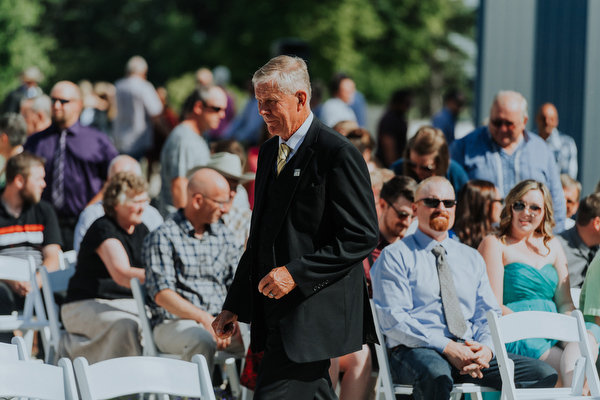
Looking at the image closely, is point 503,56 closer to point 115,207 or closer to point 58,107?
point 58,107

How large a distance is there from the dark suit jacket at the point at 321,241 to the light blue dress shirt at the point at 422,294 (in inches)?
44.4

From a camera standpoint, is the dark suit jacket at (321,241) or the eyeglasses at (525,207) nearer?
the dark suit jacket at (321,241)

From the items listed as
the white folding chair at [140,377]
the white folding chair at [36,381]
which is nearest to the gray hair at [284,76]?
the white folding chair at [140,377]

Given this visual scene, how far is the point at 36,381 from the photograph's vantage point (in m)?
3.36

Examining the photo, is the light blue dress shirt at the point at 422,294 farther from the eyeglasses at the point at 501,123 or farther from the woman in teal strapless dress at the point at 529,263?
the eyeglasses at the point at 501,123

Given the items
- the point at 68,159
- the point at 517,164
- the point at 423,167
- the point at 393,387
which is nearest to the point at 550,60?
the point at 517,164

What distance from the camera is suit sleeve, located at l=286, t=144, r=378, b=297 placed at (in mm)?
3395

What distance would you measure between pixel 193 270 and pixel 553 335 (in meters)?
2.14

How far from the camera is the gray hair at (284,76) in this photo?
3.43 m

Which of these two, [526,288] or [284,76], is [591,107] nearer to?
[526,288]

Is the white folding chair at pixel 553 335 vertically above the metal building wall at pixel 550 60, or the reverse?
the metal building wall at pixel 550 60

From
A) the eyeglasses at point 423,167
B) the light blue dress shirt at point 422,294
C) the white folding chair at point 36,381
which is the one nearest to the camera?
the white folding chair at point 36,381

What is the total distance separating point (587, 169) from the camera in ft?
29.9

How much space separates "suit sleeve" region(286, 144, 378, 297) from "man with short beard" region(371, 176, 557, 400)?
1.28 m
